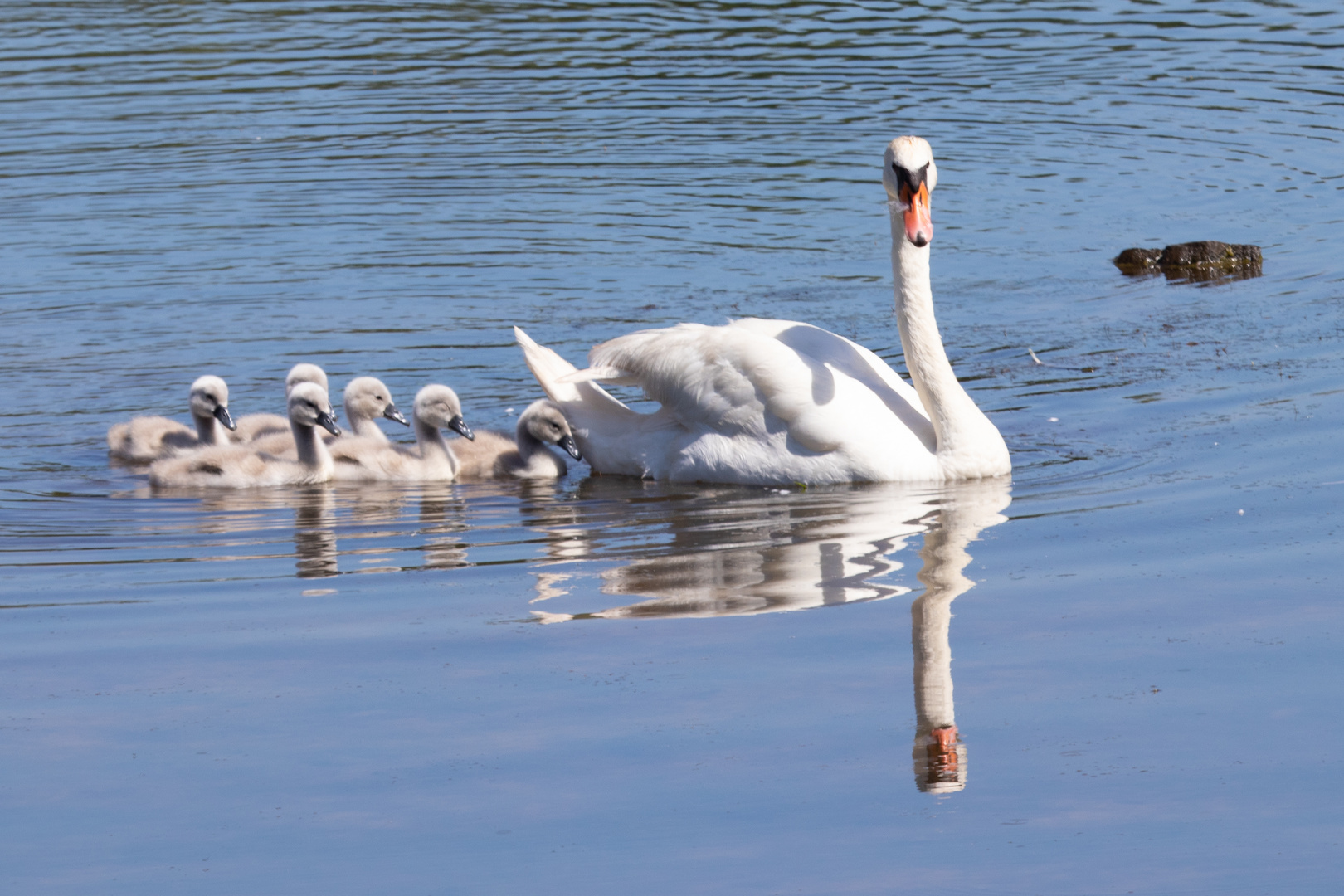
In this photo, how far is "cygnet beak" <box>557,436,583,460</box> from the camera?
9.86 m

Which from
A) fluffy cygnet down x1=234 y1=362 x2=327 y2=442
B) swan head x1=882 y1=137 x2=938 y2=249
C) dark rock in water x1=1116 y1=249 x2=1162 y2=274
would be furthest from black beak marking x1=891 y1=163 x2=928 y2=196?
dark rock in water x1=1116 y1=249 x2=1162 y2=274

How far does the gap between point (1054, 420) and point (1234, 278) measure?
3.70 metres

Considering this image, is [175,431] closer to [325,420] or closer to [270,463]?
[270,463]

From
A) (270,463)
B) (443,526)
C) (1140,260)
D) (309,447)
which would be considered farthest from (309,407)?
(1140,260)

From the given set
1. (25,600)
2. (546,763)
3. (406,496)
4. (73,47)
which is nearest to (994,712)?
(546,763)

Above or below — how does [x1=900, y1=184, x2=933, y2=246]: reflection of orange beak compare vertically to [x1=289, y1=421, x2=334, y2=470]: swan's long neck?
above

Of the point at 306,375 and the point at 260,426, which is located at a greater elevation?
the point at 306,375

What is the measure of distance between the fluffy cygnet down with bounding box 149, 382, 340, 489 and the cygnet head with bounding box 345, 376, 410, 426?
0.41 metres

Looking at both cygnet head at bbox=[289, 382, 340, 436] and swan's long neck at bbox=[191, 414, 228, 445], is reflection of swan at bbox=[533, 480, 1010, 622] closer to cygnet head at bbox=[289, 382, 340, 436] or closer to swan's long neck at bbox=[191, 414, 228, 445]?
cygnet head at bbox=[289, 382, 340, 436]

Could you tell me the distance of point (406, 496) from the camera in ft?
31.4

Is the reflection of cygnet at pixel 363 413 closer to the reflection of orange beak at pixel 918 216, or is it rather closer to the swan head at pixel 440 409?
the swan head at pixel 440 409

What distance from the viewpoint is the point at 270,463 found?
9828 mm

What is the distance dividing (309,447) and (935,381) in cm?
309

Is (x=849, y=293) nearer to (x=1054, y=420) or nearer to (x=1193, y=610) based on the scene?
(x=1054, y=420)
